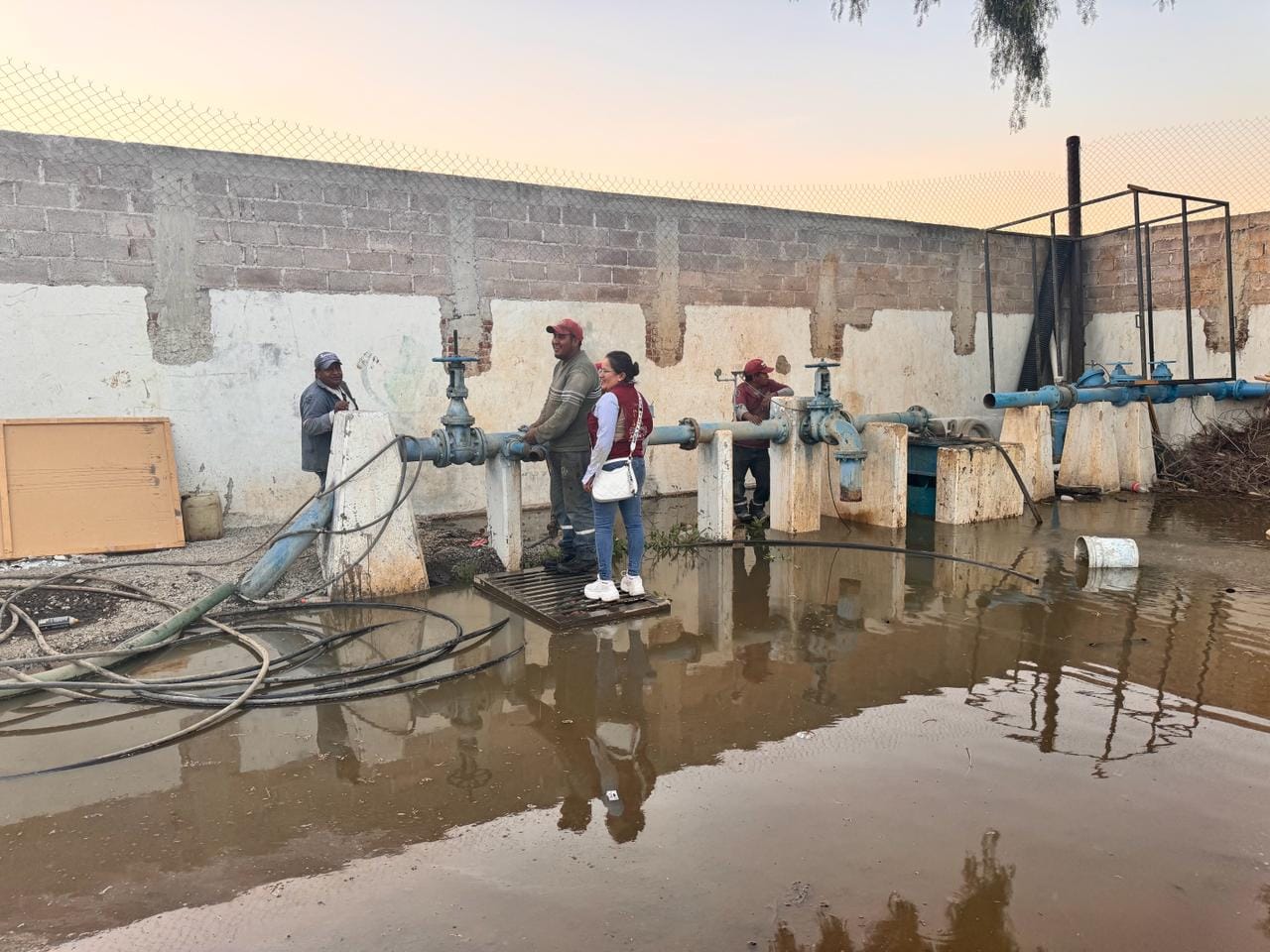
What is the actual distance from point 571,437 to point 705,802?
3427 millimetres

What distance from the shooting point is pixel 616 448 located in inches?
211

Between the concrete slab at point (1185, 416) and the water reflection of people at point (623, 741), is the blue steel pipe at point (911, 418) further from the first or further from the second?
the water reflection of people at point (623, 741)

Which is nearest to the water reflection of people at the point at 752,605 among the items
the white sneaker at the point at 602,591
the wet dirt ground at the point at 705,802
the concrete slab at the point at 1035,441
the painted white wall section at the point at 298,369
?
the wet dirt ground at the point at 705,802

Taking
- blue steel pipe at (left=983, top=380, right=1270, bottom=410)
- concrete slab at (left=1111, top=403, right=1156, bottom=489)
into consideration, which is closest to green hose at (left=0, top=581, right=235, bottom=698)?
blue steel pipe at (left=983, top=380, right=1270, bottom=410)

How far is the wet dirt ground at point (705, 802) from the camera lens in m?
2.48

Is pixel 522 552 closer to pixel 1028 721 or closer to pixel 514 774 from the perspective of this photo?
pixel 514 774

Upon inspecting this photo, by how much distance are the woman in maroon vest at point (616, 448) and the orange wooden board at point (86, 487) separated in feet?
12.0

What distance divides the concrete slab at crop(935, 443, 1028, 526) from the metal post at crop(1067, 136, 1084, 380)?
5030mm

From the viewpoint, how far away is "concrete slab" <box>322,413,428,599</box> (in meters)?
5.82

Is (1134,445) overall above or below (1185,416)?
below

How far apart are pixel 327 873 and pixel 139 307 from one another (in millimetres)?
6035

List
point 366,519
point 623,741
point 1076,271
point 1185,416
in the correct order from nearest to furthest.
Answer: point 623,741 → point 366,519 → point 1185,416 → point 1076,271

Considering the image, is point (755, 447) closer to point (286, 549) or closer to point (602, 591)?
point (602, 591)

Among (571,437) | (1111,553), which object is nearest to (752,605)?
(571,437)
